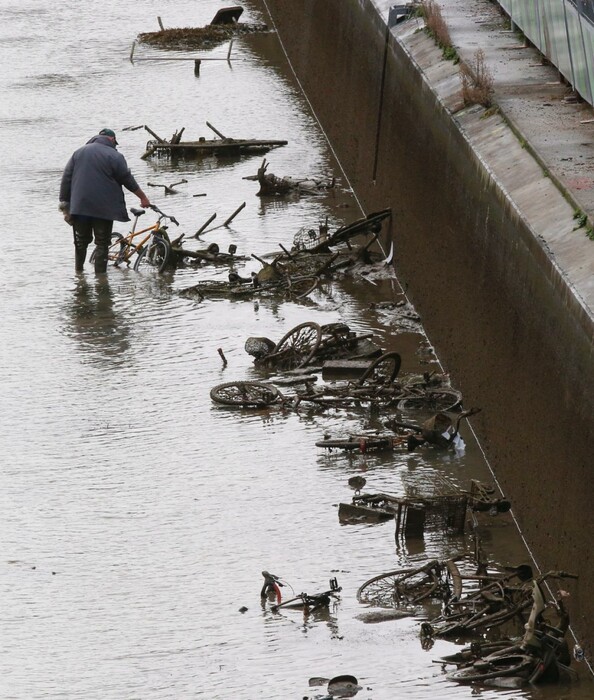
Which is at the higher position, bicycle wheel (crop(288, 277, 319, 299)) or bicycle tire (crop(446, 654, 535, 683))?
bicycle tire (crop(446, 654, 535, 683))

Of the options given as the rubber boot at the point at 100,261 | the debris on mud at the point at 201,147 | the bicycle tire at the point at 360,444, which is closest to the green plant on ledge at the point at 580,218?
the bicycle tire at the point at 360,444


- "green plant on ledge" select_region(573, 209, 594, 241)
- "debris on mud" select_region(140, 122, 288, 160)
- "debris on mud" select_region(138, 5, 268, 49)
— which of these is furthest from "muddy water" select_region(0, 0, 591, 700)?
"debris on mud" select_region(138, 5, 268, 49)

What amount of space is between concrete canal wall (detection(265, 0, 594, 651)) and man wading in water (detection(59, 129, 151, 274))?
298 centimetres

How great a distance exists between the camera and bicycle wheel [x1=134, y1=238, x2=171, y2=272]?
1650 cm

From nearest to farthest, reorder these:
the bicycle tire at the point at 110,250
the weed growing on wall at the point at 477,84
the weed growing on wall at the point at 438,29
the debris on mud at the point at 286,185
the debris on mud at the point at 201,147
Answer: the weed growing on wall at the point at 477,84
the weed growing on wall at the point at 438,29
the bicycle tire at the point at 110,250
the debris on mud at the point at 286,185
the debris on mud at the point at 201,147

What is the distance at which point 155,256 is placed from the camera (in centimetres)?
1673

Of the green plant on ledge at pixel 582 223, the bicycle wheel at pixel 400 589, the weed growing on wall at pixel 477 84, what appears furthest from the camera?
the weed growing on wall at pixel 477 84

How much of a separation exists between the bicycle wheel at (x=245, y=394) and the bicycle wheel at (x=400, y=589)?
11.0ft

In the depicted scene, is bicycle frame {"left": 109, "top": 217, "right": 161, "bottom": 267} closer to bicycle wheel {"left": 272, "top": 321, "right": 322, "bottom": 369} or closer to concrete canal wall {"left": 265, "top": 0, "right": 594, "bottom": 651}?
concrete canal wall {"left": 265, "top": 0, "right": 594, "bottom": 651}

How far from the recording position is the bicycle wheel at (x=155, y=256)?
54.1 ft

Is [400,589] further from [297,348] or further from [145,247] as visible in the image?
[145,247]

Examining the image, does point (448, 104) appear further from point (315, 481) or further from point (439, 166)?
point (315, 481)

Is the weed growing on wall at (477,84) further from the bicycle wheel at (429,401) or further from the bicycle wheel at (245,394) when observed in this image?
the bicycle wheel at (245,394)

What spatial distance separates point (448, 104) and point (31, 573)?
652 cm
